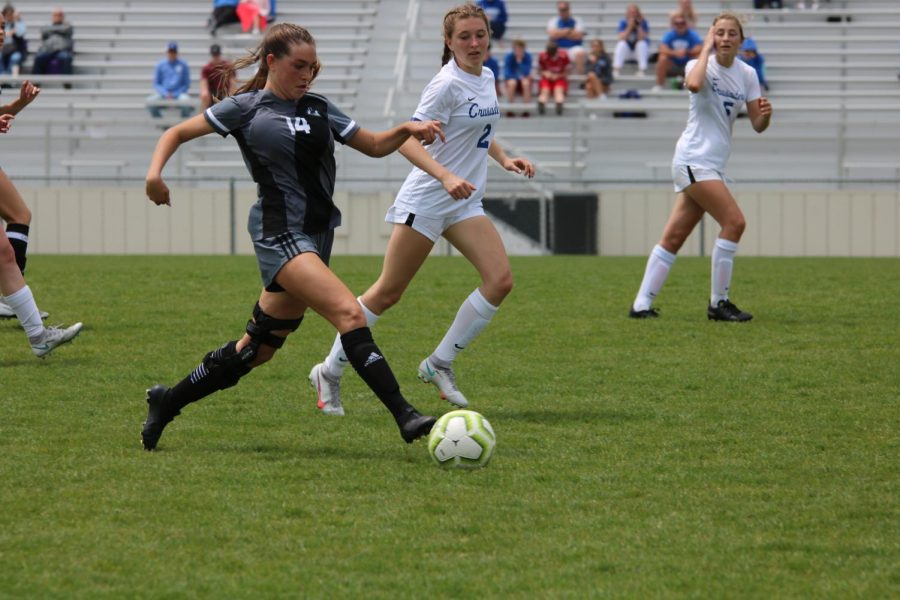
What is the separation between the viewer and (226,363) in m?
6.21

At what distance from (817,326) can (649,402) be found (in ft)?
12.8

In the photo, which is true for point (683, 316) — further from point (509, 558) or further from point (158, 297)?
point (509, 558)

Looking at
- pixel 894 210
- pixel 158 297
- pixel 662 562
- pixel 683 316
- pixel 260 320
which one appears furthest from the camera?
pixel 894 210

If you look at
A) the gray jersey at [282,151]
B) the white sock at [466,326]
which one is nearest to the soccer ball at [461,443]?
the gray jersey at [282,151]

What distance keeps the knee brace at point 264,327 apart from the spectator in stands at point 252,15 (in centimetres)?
2086

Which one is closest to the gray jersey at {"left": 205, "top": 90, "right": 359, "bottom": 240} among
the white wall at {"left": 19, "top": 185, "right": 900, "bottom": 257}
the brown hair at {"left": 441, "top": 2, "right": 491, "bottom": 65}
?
the brown hair at {"left": 441, "top": 2, "right": 491, "bottom": 65}

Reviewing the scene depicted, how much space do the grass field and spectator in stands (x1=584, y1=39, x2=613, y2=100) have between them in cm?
1346

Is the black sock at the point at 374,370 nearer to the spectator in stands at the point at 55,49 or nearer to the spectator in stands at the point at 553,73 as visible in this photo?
the spectator in stands at the point at 553,73

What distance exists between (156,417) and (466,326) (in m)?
1.93

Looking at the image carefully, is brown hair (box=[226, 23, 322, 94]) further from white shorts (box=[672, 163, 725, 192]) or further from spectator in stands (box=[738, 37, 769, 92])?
spectator in stands (box=[738, 37, 769, 92])

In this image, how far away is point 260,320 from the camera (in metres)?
6.20

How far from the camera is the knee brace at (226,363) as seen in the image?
20.4ft

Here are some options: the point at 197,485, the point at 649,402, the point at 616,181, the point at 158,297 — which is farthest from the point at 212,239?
the point at 197,485

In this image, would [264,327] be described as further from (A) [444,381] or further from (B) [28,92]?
(B) [28,92]
